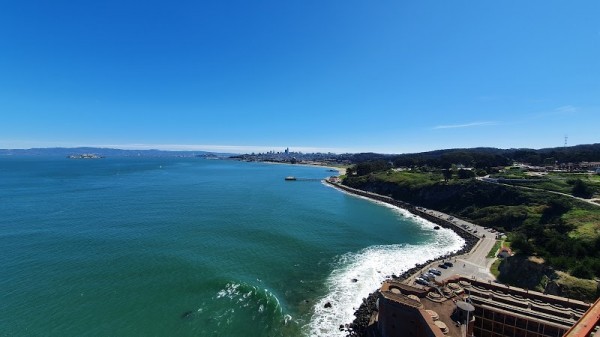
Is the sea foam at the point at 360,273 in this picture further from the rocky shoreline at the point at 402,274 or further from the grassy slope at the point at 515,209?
the grassy slope at the point at 515,209

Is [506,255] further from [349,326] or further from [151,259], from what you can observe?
[151,259]

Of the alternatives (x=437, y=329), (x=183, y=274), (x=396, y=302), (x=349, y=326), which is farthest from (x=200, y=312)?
(x=437, y=329)

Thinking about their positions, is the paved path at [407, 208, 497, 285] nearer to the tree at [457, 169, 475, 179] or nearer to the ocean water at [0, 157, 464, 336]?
the ocean water at [0, 157, 464, 336]

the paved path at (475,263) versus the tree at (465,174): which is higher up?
the tree at (465,174)

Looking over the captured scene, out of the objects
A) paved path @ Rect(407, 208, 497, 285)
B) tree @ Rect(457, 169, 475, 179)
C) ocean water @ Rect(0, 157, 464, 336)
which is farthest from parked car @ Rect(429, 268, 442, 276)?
tree @ Rect(457, 169, 475, 179)

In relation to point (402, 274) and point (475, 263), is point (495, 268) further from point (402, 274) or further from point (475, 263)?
point (402, 274)

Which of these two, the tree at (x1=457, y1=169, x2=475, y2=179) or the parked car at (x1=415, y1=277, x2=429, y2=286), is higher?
the tree at (x1=457, y1=169, x2=475, y2=179)

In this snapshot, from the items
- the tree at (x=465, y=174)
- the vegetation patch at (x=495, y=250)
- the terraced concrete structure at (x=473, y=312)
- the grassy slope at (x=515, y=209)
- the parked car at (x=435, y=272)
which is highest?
the tree at (x=465, y=174)

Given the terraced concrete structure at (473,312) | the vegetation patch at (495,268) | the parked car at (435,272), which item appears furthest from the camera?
the vegetation patch at (495,268)

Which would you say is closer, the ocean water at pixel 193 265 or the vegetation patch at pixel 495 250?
the ocean water at pixel 193 265

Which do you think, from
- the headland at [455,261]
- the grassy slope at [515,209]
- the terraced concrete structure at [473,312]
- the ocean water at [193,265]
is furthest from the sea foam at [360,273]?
the grassy slope at [515,209]
